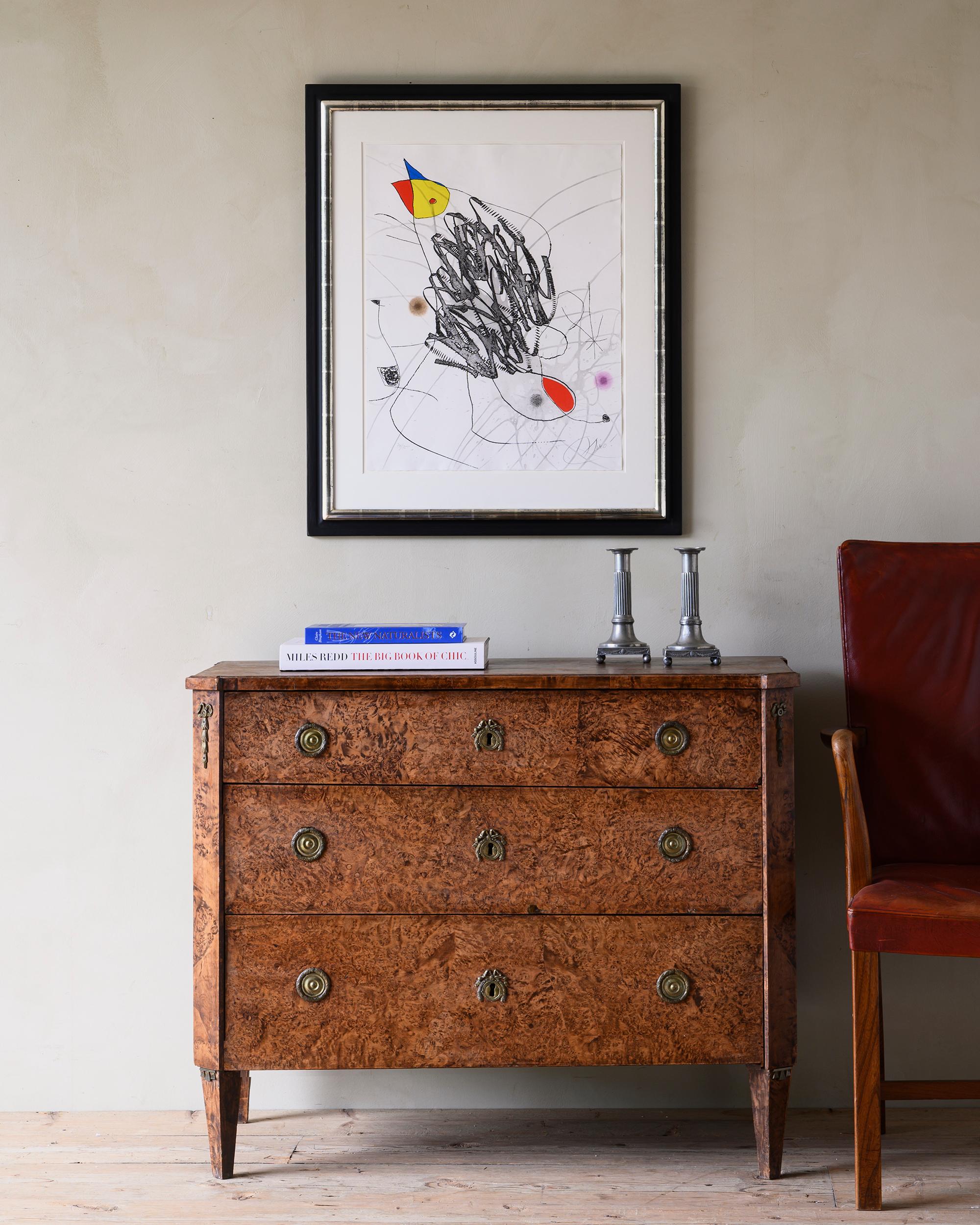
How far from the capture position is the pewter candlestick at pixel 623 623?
213cm

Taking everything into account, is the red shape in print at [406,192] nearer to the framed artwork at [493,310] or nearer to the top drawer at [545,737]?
→ the framed artwork at [493,310]

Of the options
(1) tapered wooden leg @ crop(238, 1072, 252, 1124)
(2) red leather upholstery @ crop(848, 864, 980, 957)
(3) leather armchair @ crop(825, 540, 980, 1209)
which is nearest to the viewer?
(2) red leather upholstery @ crop(848, 864, 980, 957)

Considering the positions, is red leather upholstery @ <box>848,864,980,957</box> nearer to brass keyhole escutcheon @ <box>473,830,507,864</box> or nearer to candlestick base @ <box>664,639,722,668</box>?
candlestick base @ <box>664,639,722,668</box>

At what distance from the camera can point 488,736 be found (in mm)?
1895

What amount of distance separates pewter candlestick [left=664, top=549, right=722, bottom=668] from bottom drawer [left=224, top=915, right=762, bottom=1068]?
54 cm

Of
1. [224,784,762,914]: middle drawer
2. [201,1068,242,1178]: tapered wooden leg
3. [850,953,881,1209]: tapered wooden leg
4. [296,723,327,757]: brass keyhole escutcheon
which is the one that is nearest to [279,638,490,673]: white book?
[296,723,327,757]: brass keyhole escutcheon

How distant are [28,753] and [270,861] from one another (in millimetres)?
838

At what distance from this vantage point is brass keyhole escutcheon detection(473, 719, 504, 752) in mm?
1894

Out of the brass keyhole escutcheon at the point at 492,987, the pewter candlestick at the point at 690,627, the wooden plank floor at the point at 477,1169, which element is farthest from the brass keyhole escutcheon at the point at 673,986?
the pewter candlestick at the point at 690,627

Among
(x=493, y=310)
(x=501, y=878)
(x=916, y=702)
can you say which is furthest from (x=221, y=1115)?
(x=493, y=310)

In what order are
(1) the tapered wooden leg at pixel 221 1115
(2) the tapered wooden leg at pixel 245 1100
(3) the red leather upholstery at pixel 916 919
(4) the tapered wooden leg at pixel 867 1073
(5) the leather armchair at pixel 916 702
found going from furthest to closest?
(2) the tapered wooden leg at pixel 245 1100
(5) the leather armchair at pixel 916 702
(1) the tapered wooden leg at pixel 221 1115
(4) the tapered wooden leg at pixel 867 1073
(3) the red leather upholstery at pixel 916 919

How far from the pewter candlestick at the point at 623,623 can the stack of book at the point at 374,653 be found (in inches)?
12.4

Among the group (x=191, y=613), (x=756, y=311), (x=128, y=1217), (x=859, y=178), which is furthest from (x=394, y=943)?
(x=859, y=178)

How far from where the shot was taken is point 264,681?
1892mm
